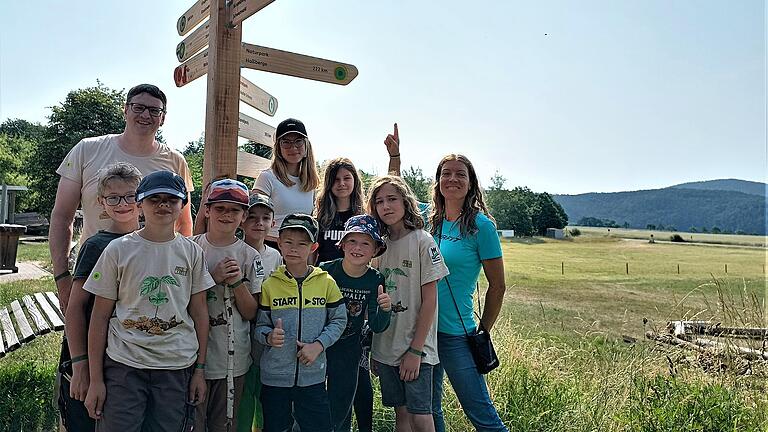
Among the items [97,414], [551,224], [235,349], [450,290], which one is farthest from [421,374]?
[551,224]

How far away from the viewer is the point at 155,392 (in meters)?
2.23

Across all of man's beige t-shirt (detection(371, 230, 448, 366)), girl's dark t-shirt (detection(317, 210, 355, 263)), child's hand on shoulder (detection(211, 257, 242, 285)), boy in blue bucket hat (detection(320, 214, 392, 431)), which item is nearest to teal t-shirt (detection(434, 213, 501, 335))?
man's beige t-shirt (detection(371, 230, 448, 366))

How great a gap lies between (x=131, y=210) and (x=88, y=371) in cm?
70

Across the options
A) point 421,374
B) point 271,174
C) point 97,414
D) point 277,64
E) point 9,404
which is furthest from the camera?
point 9,404

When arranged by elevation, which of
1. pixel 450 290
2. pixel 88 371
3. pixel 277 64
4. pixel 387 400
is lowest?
pixel 387 400

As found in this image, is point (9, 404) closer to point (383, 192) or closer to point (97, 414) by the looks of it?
point (97, 414)

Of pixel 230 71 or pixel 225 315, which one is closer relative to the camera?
pixel 225 315

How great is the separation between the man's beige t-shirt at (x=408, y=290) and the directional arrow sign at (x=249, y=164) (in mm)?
1195

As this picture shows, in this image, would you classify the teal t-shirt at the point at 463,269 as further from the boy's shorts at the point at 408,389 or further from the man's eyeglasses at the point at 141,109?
the man's eyeglasses at the point at 141,109

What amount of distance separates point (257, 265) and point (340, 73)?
1.73m

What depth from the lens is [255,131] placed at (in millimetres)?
3697

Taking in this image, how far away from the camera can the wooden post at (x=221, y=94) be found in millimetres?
3129

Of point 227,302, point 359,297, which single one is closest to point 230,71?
point 227,302

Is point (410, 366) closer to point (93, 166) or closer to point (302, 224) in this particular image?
point (302, 224)
